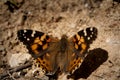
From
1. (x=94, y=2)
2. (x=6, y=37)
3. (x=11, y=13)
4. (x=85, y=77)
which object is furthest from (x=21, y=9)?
(x=85, y=77)

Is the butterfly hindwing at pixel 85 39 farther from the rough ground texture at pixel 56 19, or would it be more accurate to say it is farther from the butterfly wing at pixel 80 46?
the rough ground texture at pixel 56 19

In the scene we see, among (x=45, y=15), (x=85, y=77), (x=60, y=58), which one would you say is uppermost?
(x=45, y=15)

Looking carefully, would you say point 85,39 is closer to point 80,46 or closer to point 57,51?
point 80,46

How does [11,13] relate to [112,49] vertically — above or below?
above

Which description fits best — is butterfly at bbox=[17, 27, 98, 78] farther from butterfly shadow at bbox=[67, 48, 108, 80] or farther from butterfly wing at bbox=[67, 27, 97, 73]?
butterfly shadow at bbox=[67, 48, 108, 80]

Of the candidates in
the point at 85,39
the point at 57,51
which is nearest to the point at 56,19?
the point at 57,51

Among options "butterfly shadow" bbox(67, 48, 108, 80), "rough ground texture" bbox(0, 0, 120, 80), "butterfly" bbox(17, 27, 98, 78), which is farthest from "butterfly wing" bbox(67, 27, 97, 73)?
"rough ground texture" bbox(0, 0, 120, 80)

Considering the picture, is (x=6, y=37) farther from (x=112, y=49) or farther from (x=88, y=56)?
(x=112, y=49)
